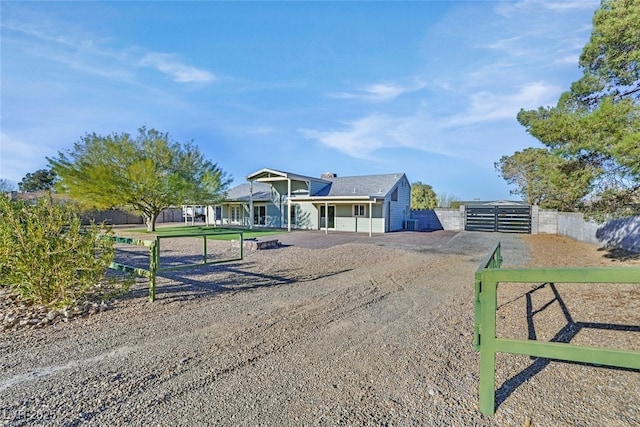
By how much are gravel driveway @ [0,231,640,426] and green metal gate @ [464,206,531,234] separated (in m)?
20.7

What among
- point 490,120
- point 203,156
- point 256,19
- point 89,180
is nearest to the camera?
point 256,19

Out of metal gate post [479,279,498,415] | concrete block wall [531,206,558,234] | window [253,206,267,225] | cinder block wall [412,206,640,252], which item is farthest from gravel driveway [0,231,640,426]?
window [253,206,267,225]

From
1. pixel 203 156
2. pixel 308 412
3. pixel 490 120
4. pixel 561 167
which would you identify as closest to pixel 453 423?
pixel 308 412

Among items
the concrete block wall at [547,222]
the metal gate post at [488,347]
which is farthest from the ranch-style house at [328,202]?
the metal gate post at [488,347]

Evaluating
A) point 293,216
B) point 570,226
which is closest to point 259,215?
point 293,216

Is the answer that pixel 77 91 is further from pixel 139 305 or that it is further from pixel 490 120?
pixel 490 120

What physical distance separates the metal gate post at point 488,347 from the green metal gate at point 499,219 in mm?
23991

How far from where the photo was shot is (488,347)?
2.37m

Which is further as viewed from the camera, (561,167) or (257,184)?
(257,184)

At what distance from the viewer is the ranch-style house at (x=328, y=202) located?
22188 mm

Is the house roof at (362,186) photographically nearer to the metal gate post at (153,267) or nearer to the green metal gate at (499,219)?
the green metal gate at (499,219)

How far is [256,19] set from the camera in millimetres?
10555

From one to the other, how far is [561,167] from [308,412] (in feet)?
31.2

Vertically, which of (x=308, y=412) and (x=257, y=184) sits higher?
(x=257, y=184)
